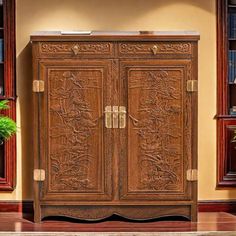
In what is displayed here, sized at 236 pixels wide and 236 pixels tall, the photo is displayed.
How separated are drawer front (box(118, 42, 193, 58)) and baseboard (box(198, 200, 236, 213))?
1436 millimetres

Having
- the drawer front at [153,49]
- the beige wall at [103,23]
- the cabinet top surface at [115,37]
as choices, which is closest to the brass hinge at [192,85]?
the drawer front at [153,49]

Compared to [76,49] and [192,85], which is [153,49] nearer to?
[192,85]

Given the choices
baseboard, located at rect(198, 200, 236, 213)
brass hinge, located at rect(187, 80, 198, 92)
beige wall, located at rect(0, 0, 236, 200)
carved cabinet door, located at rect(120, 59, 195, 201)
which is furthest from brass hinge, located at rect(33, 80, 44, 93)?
baseboard, located at rect(198, 200, 236, 213)

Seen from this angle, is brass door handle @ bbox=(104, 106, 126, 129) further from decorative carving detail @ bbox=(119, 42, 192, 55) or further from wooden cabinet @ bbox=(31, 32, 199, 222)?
decorative carving detail @ bbox=(119, 42, 192, 55)

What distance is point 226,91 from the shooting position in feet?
17.3

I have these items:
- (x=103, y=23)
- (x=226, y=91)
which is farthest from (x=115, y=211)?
(x=103, y=23)

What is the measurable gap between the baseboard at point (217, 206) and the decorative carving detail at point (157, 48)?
1448 mm

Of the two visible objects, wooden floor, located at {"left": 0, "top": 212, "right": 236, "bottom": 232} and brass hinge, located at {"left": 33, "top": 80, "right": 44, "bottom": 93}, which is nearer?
wooden floor, located at {"left": 0, "top": 212, "right": 236, "bottom": 232}

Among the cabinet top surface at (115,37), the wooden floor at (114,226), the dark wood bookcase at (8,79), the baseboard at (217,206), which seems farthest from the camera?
the baseboard at (217,206)

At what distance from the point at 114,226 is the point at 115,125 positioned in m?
0.82

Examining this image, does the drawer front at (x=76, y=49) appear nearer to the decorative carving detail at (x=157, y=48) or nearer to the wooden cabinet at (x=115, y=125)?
the wooden cabinet at (x=115, y=125)

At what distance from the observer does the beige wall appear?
17.2 ft

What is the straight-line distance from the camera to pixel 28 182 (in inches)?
208

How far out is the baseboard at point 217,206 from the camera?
5.31m
